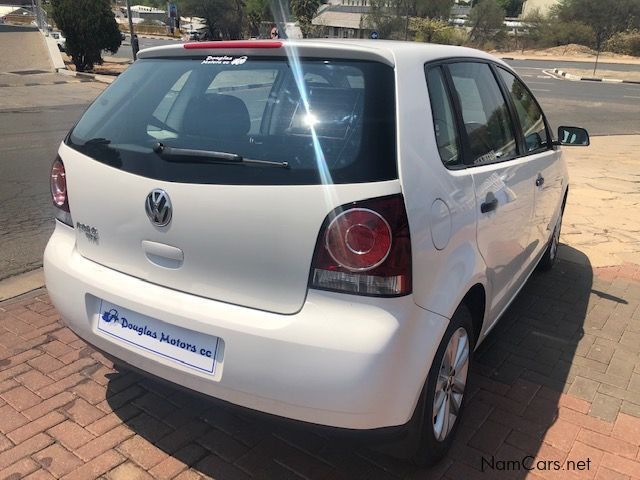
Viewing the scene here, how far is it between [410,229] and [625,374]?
7.05 feet

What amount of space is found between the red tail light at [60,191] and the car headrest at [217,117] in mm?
635

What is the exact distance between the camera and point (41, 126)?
A: 10953mm

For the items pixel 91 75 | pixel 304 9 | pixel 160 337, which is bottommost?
pixel 91 75

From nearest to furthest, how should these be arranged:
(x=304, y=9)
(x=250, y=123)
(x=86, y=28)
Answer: (x=250, y=123) < (x=86, y=28) < (x=304, y=9)

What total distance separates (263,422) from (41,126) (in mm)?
10660

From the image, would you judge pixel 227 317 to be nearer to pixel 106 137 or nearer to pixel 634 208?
pixel 106 137

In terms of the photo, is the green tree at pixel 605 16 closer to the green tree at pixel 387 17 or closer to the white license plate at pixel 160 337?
the green tree at pixel 387 17

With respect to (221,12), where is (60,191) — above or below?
below

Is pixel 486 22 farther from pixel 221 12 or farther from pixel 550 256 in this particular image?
pixel 550 256

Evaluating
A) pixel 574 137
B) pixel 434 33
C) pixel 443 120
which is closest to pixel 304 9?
pixel 434 33

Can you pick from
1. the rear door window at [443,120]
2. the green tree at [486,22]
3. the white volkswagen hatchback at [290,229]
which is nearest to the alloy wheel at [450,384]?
the white volkswagen hatchback at [290,229]

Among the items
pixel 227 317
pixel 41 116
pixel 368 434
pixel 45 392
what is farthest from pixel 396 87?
pixel 41 116

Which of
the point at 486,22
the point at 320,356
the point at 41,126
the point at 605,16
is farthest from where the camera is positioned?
the point at 486,22

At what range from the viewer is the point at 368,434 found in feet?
6.44
